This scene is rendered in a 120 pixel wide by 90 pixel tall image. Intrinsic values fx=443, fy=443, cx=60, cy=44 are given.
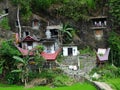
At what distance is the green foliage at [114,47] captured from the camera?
5753 cm

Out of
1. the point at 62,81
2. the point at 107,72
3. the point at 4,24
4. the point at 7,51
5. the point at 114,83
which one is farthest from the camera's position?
the point at 4,24

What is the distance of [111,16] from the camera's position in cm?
6122

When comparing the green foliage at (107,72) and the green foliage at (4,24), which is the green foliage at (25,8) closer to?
the green foliage at (4,24)

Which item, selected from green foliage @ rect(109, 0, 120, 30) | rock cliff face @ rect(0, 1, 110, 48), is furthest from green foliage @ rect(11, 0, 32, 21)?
green foliage @ rect(109, 0, 120, 30)

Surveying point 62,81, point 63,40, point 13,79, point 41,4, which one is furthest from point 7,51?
point 41,4

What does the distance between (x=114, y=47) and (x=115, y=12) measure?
16.1 ft

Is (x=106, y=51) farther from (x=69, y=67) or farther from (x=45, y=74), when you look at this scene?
(x=45, y=74)

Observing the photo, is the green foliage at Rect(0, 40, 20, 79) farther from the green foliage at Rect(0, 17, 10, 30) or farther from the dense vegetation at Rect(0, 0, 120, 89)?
the green foliage at Rect(0, 17, 10, 30)

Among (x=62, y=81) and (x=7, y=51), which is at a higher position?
(x=7, y=51)

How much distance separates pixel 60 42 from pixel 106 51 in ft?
21.7

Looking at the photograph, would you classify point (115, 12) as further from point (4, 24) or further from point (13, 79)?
point (13, 79)

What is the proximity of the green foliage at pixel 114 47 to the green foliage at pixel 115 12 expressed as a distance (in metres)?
1.38

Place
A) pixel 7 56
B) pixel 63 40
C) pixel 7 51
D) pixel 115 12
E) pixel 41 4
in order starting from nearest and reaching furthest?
pixel 7 51
pixel 7 56
pixel 115 12
pixel 63 40
pixel 41 4

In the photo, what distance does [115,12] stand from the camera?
60.0 m
